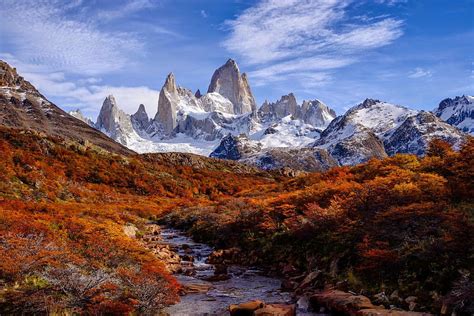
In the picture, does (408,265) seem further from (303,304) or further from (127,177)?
(127,177)

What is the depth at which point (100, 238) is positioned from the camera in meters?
21.0

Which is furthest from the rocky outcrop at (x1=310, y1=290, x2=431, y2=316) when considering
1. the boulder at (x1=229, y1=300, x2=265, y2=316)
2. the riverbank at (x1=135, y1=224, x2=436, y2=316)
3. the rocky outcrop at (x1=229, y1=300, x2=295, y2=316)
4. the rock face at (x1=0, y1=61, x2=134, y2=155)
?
the rock face at (x1=0, y1=61, x2=134, y2=155)

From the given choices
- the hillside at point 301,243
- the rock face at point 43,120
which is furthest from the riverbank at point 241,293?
the rock face at point 43,120

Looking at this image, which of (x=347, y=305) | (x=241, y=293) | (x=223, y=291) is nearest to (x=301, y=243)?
(x=241, y=293)

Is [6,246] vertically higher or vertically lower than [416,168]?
lower

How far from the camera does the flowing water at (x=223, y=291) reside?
51.2 feet

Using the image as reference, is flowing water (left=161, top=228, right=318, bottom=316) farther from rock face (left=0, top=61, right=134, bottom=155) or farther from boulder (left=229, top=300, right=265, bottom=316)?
A: rock face (left=0, top=61, right=134, bottom=155)

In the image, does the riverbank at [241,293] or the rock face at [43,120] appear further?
the rock face at [43,120]

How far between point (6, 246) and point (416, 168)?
25500 mm

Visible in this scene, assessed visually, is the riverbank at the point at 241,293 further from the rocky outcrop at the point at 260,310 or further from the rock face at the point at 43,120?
the rock face at the point at 43,120

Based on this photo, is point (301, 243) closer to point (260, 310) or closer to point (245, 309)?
point (245, 309)

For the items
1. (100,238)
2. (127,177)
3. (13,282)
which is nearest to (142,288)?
(13,282)

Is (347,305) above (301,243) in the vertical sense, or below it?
below

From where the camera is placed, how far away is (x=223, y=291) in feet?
59.9
